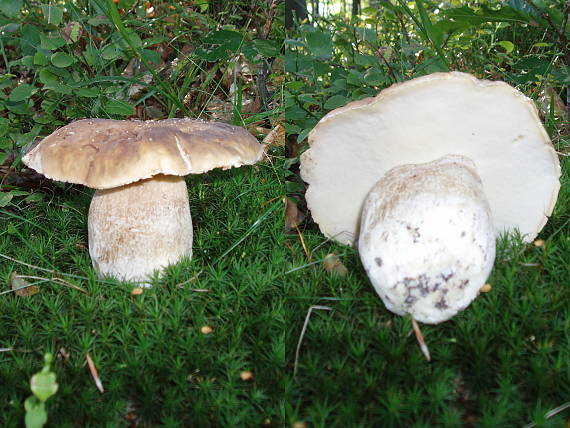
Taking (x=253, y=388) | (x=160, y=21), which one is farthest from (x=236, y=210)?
(x=160, y=21)

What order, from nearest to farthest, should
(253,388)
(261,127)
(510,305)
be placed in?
(253,388), (510,305), (261,127)

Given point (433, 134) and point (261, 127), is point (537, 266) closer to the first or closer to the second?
point (433, 134)

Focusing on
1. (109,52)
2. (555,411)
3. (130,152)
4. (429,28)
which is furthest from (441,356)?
(109,52)

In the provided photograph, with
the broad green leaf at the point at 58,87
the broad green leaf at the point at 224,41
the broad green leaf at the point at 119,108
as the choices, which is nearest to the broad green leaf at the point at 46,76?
the broad green leaf at the point at 58,87

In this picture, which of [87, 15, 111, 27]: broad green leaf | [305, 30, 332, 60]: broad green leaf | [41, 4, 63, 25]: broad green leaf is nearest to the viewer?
[305, 30, 332, 60]: broad green leaf

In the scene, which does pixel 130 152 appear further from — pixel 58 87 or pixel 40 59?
pixel 40 59

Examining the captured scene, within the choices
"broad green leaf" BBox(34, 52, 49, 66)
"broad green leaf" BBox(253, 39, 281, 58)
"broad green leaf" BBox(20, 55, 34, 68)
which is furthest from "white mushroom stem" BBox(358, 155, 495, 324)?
"broad green leaf" BBox(20, 55, 34, 68)

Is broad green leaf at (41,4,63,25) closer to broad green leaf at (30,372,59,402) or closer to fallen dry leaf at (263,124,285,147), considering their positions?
fallen dry leaf at (263,124,285,147)
